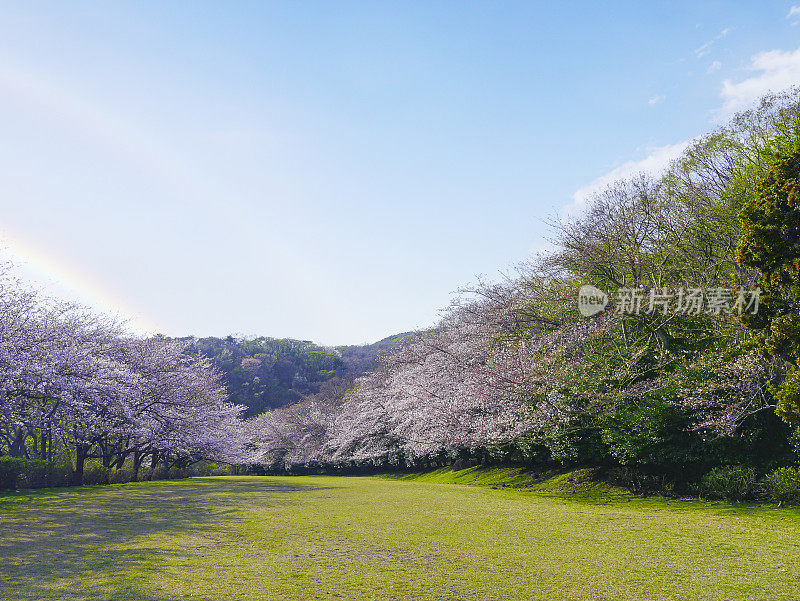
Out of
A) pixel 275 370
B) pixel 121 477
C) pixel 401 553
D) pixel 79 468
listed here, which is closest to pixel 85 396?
pixel 79 468

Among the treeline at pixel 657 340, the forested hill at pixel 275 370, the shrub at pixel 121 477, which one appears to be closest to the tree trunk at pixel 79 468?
the shrub at pixel 121 477

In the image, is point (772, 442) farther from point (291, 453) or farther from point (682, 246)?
point (291, 453)

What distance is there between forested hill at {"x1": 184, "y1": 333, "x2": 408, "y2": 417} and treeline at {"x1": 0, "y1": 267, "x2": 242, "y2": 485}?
33017 mm

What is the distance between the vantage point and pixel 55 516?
12.7 meters

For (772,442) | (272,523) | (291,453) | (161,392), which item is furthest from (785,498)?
(291,453)

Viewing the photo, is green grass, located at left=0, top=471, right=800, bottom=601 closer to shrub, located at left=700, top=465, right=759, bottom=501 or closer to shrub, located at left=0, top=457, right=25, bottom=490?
shrub, located at left=700, top=465, right=759, bottom=501

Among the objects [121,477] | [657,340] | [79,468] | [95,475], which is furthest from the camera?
[121,477]

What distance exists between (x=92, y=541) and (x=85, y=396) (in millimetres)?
13843

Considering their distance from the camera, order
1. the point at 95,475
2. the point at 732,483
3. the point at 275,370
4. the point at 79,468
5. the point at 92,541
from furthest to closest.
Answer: the point at 275,370
the point at 95,475
the point at 79,468
the point at 732,483
the point at 92,541

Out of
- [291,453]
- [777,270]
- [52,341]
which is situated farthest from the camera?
[291,453]

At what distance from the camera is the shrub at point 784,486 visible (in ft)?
42.8

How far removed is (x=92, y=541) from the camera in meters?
9.31

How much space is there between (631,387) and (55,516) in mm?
16518

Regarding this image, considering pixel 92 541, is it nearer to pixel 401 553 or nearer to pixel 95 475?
pixel 401 553
